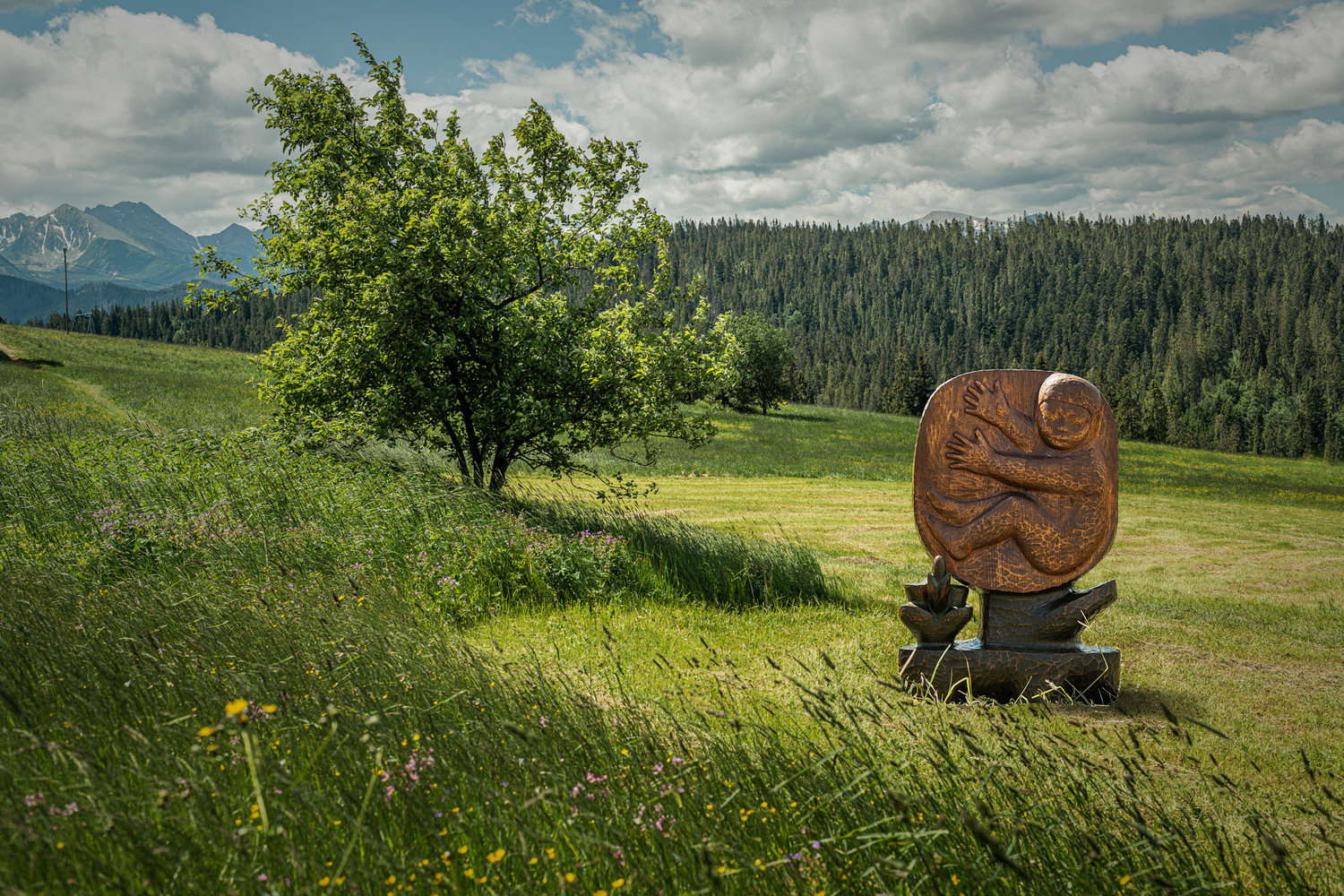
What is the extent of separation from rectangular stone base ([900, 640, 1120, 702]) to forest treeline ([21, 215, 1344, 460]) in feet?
303

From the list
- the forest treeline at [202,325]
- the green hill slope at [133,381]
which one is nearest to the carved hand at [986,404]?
the green hill slope at [133,381]

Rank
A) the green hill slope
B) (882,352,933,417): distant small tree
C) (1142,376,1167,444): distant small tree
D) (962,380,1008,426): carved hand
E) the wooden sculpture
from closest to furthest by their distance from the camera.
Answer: the wooden sculpture → (962,380,1008,426): carved hand → the green hill slope → (1142,376,1167,444): distant small tree → (882,352,933,417): distant small tree

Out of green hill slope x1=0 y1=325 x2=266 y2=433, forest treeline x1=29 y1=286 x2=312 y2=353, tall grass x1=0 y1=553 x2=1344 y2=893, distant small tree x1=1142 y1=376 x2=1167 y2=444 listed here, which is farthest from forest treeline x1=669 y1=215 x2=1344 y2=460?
tall grass x1=0 y1=553 x2=1344 y2=893

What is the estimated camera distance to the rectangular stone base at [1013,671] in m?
6.25

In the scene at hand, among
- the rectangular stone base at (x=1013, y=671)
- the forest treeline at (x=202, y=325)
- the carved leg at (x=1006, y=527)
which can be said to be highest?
the forest treeline at (x=202, y=325)

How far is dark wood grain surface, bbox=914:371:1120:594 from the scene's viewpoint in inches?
255

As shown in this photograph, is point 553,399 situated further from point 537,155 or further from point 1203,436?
point 1203,436

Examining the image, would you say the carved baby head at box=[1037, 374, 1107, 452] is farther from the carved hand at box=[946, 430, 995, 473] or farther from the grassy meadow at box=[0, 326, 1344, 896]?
the grassy meadow at box=[0, 326, 1344, 896]

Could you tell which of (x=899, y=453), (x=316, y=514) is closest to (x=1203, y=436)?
(x=899, y=453)

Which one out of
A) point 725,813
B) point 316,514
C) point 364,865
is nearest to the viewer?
point 364,865

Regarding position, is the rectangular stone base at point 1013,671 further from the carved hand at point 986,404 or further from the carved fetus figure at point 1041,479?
the carved hand at point 986,404

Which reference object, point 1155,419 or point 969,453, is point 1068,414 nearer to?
point 969,453

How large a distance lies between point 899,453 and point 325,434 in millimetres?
41889

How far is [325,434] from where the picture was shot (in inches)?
391
